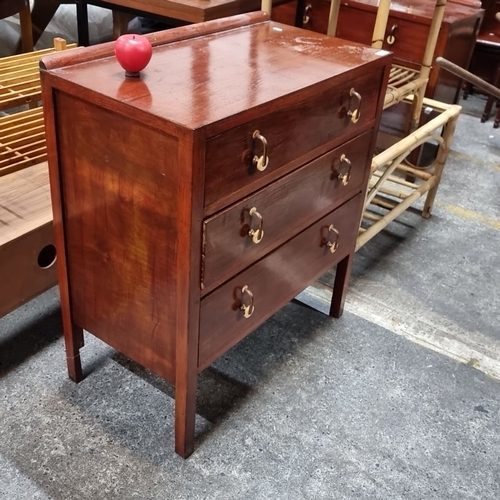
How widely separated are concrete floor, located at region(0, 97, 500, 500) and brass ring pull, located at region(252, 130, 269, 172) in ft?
2.33

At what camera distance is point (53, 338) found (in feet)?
6.11

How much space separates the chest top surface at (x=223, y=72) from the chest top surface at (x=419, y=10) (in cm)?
117

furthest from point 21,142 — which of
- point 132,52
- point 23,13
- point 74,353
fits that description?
point 23,13

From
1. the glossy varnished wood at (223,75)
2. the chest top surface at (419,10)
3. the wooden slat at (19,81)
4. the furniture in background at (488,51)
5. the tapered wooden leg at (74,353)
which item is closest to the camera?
the glossy varnished wood at (223,75)

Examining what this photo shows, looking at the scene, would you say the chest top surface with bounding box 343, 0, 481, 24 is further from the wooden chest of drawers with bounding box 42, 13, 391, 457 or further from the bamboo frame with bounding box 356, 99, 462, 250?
the wooden chest of drawers with bounding box 42, 13, 391, 457

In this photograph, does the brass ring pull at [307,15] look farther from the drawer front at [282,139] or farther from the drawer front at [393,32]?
the drawer front at [282,139]

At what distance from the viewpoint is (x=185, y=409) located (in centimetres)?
144

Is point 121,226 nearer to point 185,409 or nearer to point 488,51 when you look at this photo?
point 185,409

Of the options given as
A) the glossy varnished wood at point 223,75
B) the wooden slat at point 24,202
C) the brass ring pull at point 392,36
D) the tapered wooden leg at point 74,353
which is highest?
the glossy varnished wood at point 223,75

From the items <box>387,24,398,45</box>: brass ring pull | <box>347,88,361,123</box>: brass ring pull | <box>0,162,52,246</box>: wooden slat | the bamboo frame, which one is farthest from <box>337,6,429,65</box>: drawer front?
<box>0,162,52,246</box>: wooden slat

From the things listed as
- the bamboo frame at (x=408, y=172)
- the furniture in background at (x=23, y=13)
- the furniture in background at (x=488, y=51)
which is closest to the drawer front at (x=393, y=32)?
the bamboo frame at (x=408, y=172)

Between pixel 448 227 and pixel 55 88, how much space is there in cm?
185

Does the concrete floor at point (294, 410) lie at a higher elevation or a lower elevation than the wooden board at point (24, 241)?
lower

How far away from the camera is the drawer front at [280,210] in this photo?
4.25 feet
